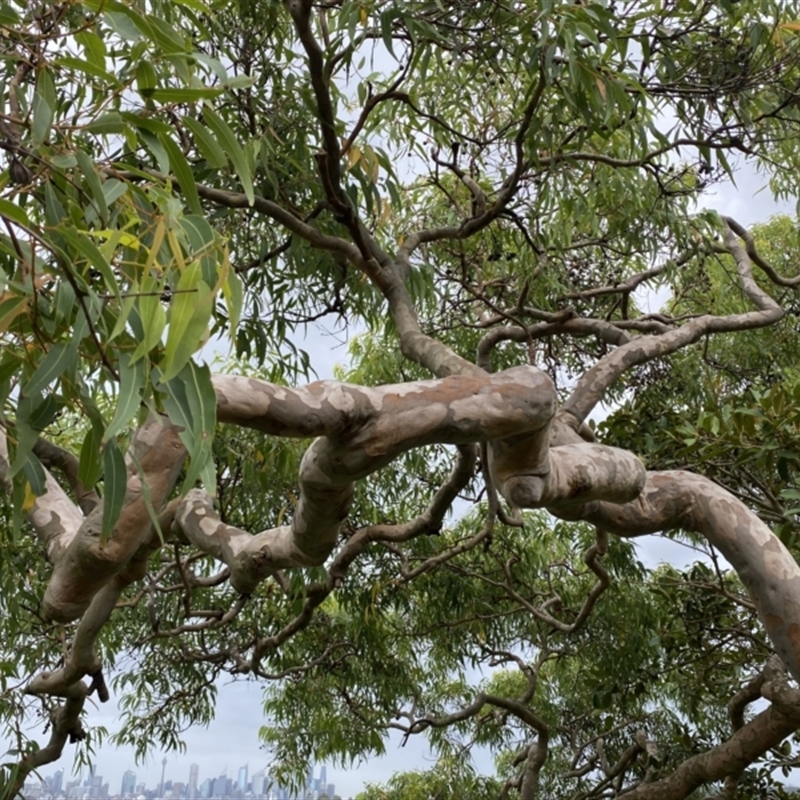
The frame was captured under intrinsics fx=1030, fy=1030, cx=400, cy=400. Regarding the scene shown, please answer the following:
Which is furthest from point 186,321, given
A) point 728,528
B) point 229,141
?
point 728,528

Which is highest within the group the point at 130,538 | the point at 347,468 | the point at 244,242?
the point at 244,242

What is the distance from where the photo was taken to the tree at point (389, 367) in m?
1.00

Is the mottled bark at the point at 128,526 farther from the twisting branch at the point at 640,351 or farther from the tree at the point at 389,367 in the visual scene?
the twisting branch at the point at 640,351

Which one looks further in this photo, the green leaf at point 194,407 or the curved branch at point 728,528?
the curved branch at point 728,528

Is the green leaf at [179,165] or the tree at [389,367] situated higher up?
the tree at [389,367]

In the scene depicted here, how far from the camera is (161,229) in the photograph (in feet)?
2.82

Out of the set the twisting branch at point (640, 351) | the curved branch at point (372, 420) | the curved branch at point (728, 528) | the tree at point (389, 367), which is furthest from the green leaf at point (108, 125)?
the twisting branch at point (640, 351)

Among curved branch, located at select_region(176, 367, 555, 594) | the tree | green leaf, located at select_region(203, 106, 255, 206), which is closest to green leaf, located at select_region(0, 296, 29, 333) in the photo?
the tree

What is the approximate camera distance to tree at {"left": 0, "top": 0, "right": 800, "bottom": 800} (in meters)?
A: 1.00

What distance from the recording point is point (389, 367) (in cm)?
408

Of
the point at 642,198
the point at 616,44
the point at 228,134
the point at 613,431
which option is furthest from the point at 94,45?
the point at 642,198

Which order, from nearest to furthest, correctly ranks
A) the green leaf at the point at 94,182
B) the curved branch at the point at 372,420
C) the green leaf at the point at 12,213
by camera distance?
the green leaf at the point at 12,213 → the green leaf at the point at 94,182 → the curved branch at the point at 372,420

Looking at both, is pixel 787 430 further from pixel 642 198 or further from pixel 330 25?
pixel 330 25

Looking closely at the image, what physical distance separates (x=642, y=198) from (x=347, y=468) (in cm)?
181
